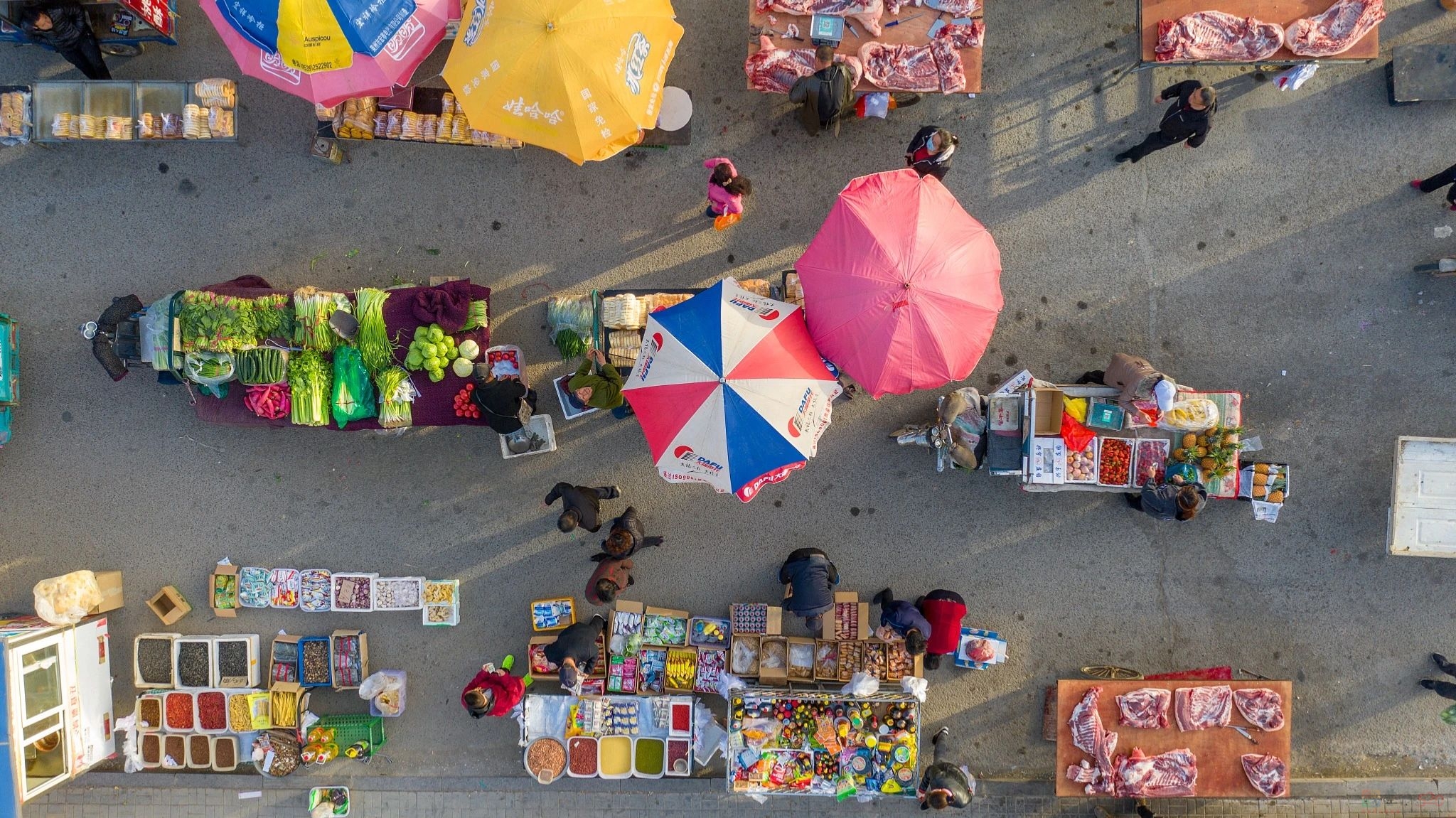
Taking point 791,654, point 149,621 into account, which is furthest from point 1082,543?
point 149,621

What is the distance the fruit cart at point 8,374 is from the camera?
7578 mm

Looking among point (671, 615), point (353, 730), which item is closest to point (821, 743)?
point (671, 615)

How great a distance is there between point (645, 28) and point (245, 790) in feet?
27.6

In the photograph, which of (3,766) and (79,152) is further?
(79,152)

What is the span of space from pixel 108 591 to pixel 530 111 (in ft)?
21.1

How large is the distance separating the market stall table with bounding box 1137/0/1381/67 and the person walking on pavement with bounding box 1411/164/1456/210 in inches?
52.5

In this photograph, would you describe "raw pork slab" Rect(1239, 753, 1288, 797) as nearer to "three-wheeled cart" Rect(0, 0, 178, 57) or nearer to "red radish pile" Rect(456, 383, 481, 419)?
"red radish pile" Rect(456, 383, 481, 419)

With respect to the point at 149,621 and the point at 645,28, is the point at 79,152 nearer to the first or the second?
the point at 149,621

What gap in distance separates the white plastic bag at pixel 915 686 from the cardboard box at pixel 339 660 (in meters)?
5.33

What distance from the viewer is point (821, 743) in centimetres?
725

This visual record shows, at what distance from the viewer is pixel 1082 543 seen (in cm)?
787

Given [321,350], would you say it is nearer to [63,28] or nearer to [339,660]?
[339,660]

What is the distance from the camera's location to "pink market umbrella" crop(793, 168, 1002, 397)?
6.01 m

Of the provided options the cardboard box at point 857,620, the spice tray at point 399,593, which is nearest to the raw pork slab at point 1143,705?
the cardboard box at point 857,620
